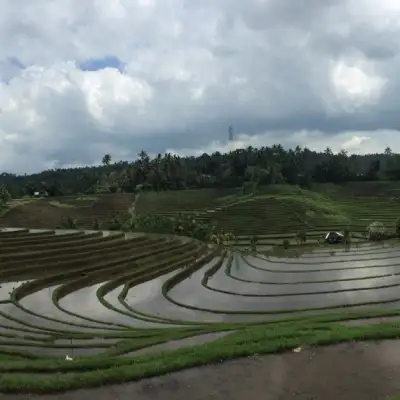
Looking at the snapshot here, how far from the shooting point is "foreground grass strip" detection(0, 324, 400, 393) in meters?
12.1

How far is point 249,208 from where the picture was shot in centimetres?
9712

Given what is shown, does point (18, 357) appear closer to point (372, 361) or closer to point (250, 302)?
point (372, 361)

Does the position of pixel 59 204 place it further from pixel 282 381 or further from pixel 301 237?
pixel 282 381

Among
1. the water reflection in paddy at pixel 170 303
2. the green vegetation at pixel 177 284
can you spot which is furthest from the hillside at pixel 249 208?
the water reflection in paddy at pixel 170 303

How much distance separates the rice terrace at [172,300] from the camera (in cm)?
1402

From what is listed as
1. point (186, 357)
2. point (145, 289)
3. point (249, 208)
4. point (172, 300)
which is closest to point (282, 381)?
point (186, 357)

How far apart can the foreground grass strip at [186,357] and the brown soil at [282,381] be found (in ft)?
0.94

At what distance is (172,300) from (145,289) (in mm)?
3834

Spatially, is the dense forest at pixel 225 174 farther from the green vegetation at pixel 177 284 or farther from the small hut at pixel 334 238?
the small hut at pixel 334 238

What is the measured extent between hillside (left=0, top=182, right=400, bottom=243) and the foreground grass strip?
62.7 metres

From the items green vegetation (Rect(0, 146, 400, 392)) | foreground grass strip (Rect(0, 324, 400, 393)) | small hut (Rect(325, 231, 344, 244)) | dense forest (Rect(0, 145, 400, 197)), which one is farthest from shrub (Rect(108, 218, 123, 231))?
foreground grass strip (Rect(0, 324, 400, 393))

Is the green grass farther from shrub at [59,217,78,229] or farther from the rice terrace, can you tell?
the rice terrace

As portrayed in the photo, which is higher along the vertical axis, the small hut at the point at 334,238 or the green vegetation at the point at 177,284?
the green vegetation at the point at 177,284

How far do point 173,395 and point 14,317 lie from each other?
601 inches
